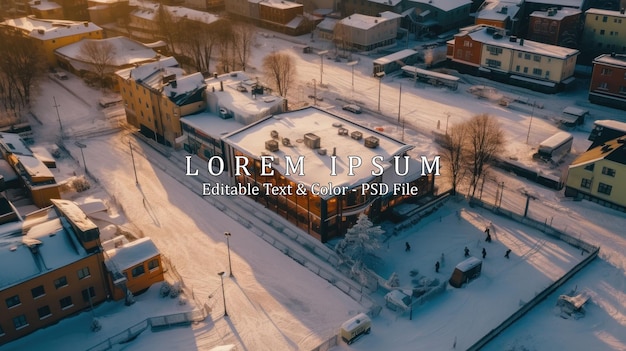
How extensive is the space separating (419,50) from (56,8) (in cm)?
7309

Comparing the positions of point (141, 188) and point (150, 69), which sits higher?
point (150, 69)

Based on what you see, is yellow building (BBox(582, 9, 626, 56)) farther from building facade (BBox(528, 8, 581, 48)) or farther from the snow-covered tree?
the snow-covered tree

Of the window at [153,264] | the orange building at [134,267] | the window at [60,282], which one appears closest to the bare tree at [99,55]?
the orange building at [134,267]

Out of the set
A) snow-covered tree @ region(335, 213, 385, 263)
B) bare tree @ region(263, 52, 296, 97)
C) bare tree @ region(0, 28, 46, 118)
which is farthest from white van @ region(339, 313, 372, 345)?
bare tree @ region(0, 28, 46, 118)

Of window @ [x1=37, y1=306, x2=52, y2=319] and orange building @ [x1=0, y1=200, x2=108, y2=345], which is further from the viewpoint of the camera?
window @ [x1=37, y1=306, x2=52, y2=319]

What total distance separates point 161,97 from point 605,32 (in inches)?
2703

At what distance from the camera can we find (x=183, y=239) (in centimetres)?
4594

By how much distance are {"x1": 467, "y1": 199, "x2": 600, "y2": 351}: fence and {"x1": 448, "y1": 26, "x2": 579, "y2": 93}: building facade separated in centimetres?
3469

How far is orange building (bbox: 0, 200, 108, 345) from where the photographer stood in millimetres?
34750

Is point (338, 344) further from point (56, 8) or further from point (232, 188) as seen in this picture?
point (56, 8)

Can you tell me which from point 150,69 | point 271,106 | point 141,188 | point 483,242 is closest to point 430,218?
point 483,242

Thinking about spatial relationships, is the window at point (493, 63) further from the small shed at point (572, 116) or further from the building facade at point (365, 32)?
the building facade at point (365, 32)

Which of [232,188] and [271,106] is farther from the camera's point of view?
[271,106]

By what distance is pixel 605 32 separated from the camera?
83.1 meters
